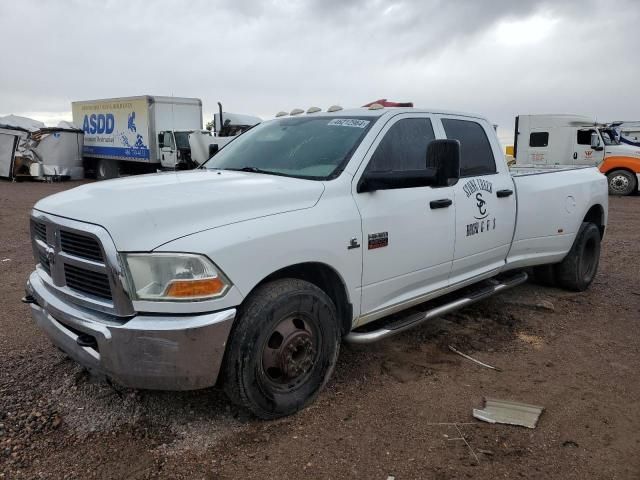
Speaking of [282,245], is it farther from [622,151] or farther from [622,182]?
[622,182]

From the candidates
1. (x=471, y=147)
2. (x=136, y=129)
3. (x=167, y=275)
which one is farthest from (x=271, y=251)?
(x=136, y=129)

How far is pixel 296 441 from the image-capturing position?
2875mm

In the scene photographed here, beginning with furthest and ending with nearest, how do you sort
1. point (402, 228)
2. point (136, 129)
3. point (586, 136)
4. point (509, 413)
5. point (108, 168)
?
point (108, 168) < point (136, 129) < point (586, 136) < point (402, 228) < point (509, 413)

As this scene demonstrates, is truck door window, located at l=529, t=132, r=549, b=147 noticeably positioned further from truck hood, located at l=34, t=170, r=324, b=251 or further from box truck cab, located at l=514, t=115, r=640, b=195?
truck hood, located at l=34, t=170, r=324, b=251

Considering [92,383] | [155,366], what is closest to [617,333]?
[155,366]

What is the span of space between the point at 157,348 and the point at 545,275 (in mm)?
4636

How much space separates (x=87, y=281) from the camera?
2773 millimetres

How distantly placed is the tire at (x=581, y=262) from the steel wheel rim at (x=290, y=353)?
3618mm

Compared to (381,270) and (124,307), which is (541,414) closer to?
(381,270)

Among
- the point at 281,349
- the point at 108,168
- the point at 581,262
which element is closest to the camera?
the point at 281,349

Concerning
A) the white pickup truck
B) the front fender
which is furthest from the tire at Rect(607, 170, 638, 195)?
the front fender

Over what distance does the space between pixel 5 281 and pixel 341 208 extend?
15.2 ft

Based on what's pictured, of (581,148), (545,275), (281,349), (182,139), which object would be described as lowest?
(545,275)

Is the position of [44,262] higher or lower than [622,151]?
lower
